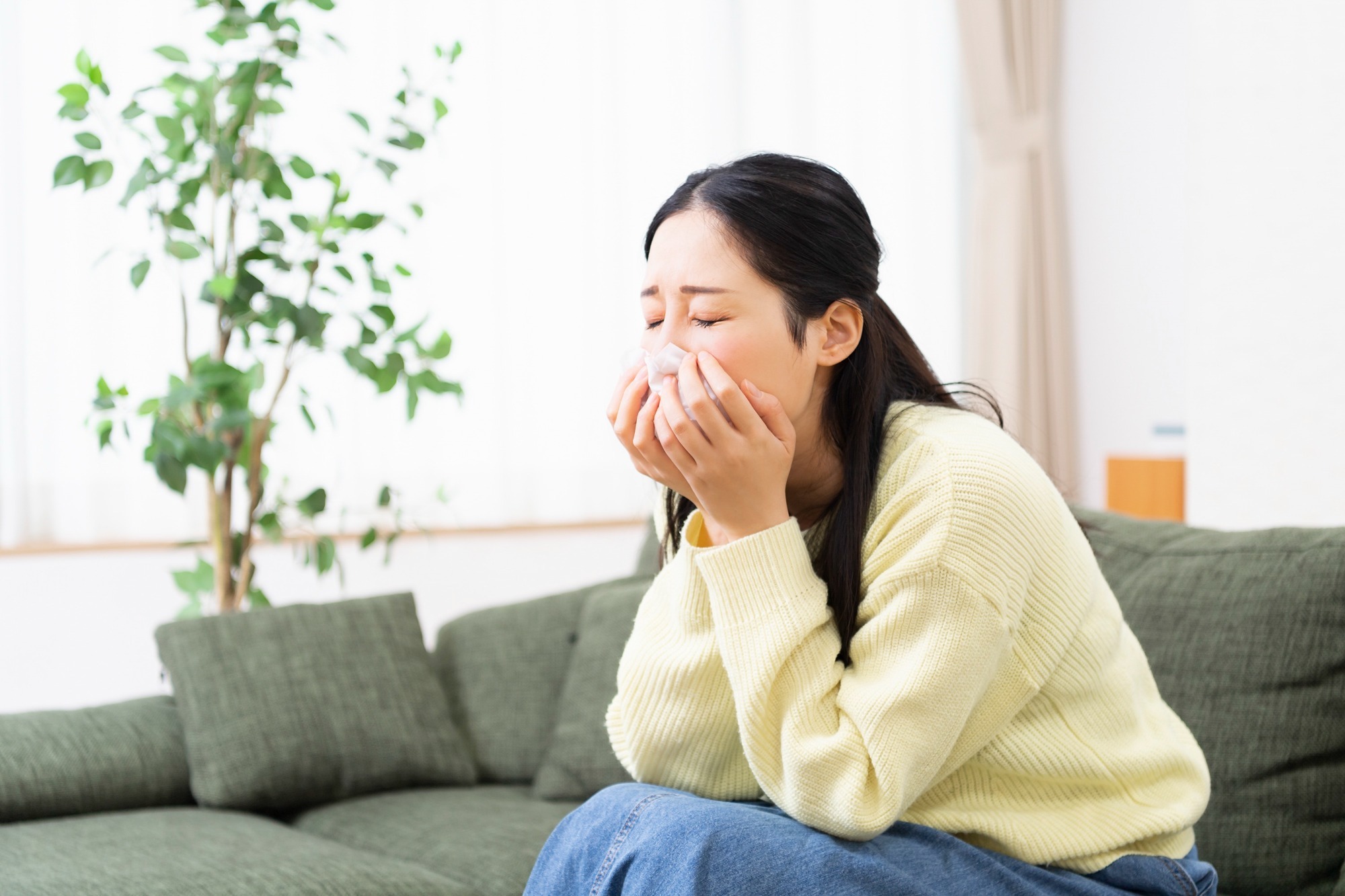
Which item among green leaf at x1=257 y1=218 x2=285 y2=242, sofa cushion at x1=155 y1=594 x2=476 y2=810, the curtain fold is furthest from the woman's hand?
the curtain fold

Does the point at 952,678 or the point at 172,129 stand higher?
the point at 172,129

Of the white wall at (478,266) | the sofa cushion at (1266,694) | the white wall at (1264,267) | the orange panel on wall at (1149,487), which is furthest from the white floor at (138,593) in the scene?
the sofa cushion at (1266,694)

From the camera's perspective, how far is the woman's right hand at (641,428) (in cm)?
119

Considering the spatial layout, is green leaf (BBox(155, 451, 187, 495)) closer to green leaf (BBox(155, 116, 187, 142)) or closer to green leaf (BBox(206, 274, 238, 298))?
green leaf (BBox(206, 274, 238, 298))

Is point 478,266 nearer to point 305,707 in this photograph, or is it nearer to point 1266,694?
point 305,707

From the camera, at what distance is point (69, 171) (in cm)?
221

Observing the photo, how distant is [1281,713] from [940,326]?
237 centimetres

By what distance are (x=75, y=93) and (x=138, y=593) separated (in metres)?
1.14

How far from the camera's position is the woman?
3.50 feet

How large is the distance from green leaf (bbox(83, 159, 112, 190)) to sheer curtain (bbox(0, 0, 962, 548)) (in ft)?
1.26

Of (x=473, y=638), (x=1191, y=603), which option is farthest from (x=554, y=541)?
(x=1191, y=603)

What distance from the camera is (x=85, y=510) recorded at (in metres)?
2.79

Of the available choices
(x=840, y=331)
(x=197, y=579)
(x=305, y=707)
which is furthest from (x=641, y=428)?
(x=197, y=579)

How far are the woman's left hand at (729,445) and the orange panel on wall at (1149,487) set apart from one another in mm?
1842
